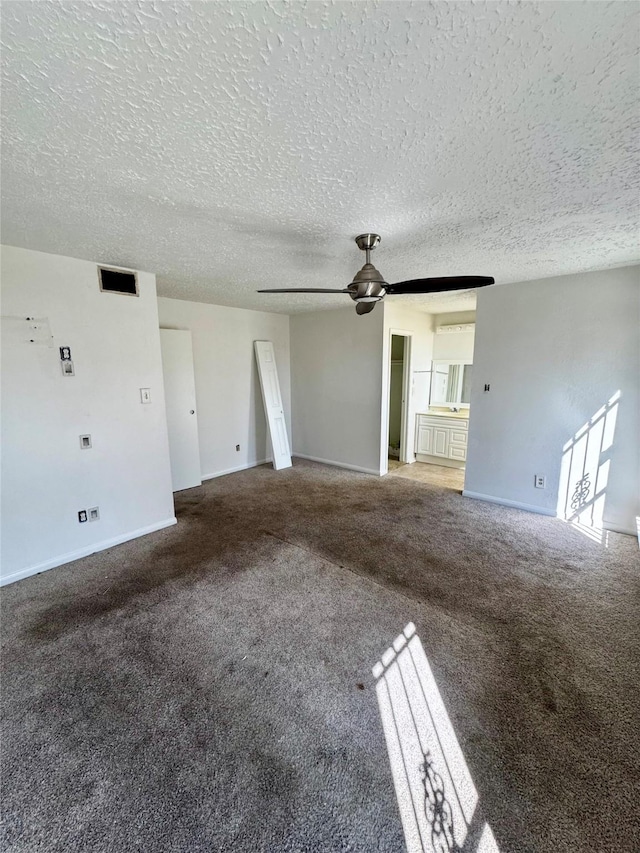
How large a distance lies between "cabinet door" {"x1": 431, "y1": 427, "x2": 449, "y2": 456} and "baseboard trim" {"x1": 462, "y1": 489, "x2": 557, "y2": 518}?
1.26m

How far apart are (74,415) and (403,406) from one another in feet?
14.5

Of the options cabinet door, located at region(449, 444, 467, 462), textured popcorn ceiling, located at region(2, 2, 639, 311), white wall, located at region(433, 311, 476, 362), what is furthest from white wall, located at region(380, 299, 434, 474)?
textured popcorn ceiling, located at region(2, 2, 639, 311)

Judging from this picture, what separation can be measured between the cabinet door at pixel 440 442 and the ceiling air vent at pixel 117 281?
14.6 feet

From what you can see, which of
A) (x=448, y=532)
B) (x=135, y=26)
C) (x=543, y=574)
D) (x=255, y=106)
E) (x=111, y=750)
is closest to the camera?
(x=135, y=26)

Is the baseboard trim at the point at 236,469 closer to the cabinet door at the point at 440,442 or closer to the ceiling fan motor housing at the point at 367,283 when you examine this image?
the cabinet door at the point at 440,442

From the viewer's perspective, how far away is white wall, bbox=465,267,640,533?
3.12 m

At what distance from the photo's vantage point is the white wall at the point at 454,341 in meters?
5.48

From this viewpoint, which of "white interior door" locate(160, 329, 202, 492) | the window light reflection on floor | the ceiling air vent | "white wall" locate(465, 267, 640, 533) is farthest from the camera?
"white interior door" locate(160, 329, 202, 492)

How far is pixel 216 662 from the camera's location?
186 cm

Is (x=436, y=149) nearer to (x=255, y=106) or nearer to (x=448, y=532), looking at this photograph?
(x=255, y=106)

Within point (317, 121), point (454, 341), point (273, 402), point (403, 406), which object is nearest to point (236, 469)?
point (273, 402)

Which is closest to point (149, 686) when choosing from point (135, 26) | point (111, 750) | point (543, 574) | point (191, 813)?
point (111, 750)

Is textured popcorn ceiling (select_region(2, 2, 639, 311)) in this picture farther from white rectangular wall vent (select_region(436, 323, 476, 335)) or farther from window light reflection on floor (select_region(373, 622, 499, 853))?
white rectangular wall vent (select_region(436, 323, 476, 335))

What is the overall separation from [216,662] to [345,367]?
159 inches
